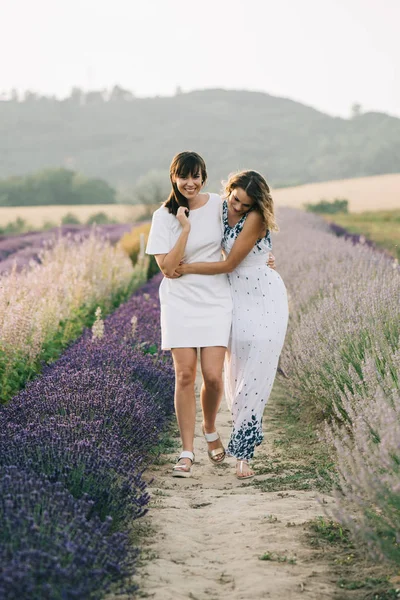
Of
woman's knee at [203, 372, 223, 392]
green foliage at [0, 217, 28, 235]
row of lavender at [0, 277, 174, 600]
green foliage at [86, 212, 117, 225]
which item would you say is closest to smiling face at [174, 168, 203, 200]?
woman's knee at [203, 372, 223, 392]

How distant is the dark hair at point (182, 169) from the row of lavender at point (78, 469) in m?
1.03

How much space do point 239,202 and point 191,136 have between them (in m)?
124

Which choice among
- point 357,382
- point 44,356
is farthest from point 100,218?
point 357,382

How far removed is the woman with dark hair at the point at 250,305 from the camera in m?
4.54

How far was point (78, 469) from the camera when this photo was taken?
3404 mm

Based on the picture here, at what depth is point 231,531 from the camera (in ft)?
12.1

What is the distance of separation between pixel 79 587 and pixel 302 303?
4.94 m

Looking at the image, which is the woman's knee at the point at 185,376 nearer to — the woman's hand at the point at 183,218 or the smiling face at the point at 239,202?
the woman's hand at the point at 183,218

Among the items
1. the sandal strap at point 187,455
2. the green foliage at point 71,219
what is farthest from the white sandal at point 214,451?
the green foliage at point 71,219

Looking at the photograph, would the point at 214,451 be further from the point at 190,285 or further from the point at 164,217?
the point at 164,217

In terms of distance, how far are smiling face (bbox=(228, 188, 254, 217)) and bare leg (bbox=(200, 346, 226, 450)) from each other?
714 mm

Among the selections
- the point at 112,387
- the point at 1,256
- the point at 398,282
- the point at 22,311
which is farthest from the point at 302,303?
the point at 1,256

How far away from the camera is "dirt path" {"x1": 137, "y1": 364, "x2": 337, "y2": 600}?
3.04 m

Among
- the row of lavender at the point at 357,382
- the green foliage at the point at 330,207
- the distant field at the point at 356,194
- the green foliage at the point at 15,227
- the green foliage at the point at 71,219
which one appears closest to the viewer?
the row of lavender at the point at 357,382
